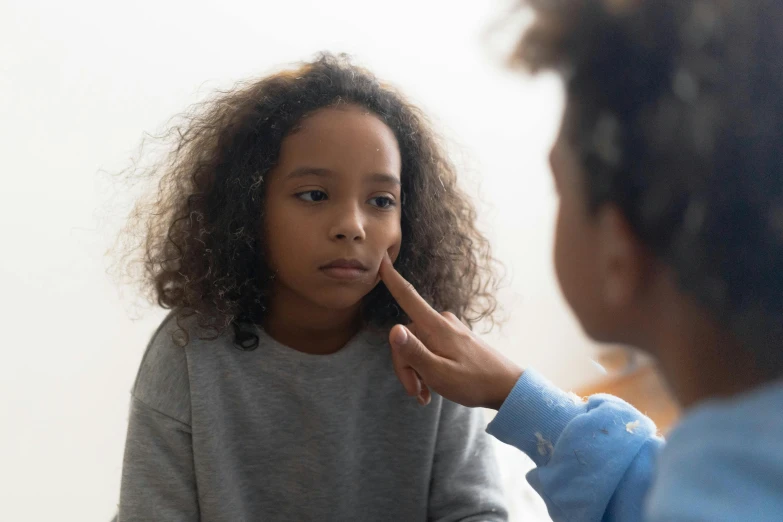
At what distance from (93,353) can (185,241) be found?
1.27 ft

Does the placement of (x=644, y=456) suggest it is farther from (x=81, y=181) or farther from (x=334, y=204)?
(x=81, y=181)

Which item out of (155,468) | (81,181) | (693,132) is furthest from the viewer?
(81,181)

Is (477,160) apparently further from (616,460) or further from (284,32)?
Result: (616,460)

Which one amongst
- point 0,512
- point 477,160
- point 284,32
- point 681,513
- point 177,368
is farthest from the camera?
point 477,160

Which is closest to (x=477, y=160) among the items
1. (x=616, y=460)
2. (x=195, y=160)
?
(x=195, y=160)

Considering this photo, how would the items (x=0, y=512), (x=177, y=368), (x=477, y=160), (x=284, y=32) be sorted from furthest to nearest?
(x=477, y=160), (x=284, y=32), (x=0, y=512), (x=177, y=368)

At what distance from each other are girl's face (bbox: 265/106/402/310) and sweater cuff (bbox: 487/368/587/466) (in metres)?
0.21

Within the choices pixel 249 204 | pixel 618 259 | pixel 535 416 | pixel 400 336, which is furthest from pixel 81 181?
pixel 618 259

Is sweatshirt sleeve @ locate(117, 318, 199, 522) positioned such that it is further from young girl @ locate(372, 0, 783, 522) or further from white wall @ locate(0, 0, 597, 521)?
young girl @ locate(372, 0, 783, 522)

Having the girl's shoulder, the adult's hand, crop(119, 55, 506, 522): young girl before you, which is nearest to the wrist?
the adult's hand

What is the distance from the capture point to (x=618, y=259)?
0.31 m

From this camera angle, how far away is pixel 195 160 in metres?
0.85

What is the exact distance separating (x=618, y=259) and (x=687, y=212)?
0.04 metres

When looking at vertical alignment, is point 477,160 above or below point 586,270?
above
